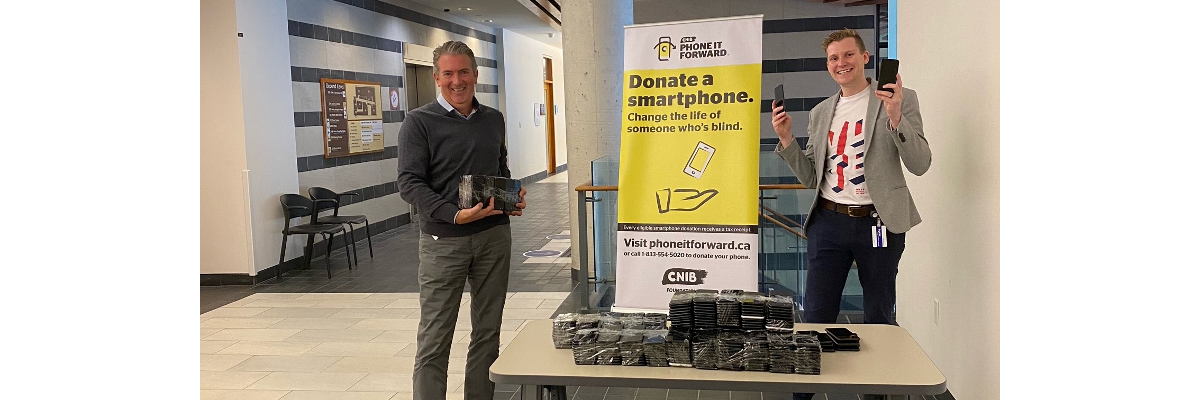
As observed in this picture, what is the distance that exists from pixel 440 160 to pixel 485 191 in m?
0.25

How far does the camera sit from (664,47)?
392 centimetres

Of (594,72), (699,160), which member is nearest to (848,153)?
(699,160)

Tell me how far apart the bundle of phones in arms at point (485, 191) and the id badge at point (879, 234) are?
1535mm

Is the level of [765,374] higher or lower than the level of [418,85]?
lower

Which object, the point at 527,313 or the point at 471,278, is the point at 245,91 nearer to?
the point at 527,313

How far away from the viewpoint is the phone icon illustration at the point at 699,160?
3.88 meters

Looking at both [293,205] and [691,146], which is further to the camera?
[293,205]

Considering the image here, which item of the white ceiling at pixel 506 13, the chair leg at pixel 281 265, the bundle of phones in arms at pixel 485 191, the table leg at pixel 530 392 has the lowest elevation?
the chair leg at pixel 281 265

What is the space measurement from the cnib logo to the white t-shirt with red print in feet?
2.20

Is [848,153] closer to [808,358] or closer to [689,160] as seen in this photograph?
[689,160]

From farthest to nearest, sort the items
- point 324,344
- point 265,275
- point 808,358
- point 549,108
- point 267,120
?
point 549,108 → point 267,120 → point 265,275 → point 324,344 → point 808,358

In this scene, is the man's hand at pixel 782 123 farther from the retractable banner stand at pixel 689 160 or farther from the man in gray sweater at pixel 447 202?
the man in gray sweater at pixel 447 202

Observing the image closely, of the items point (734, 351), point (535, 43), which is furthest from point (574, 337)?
point (535, 43)

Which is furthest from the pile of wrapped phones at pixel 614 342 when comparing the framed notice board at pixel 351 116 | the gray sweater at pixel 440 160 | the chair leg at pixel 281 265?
the framed notice board at pixel 351 116
